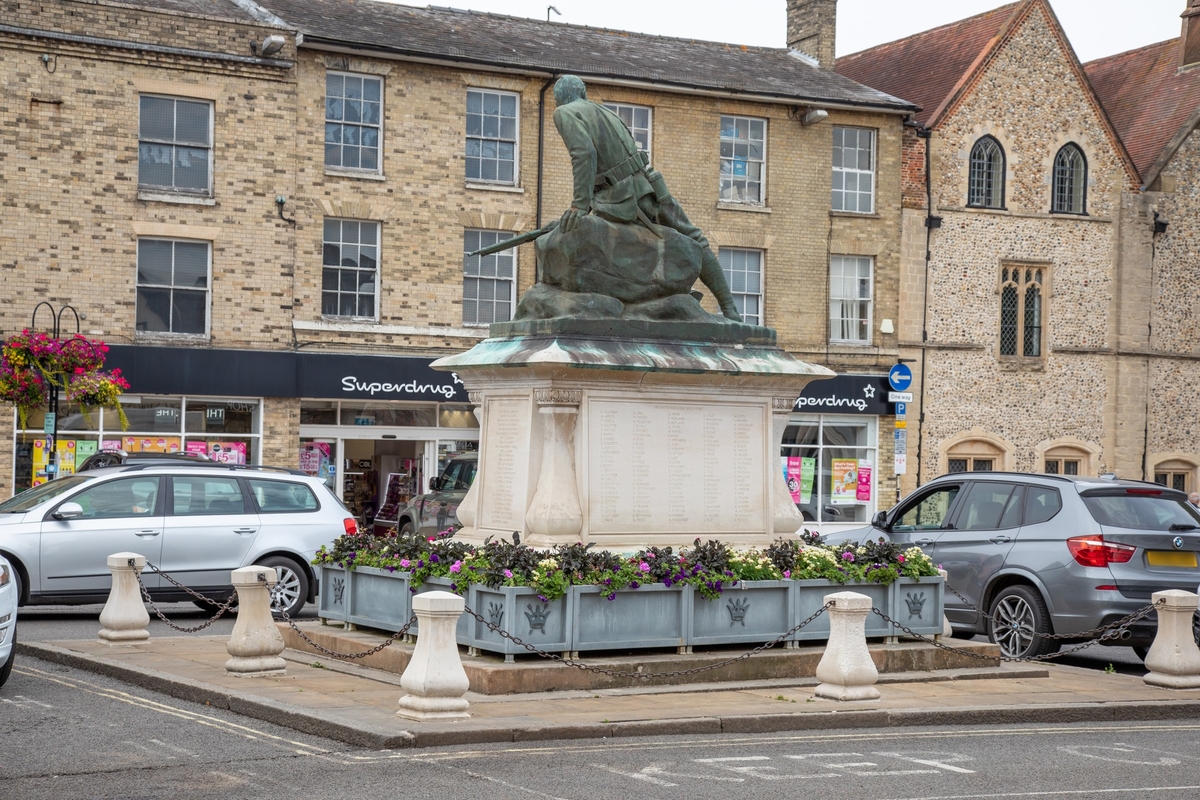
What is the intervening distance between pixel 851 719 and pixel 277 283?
1991 cm

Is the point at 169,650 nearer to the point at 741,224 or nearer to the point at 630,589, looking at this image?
the point at 630,589

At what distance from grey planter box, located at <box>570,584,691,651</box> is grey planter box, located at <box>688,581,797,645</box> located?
0.12 m

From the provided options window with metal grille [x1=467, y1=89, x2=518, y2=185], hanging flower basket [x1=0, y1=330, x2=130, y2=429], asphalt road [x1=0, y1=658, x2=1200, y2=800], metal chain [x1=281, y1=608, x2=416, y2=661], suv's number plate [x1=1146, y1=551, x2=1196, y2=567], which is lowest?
asphalt road [x1=0, y1=658, x2=1200, y2=800]

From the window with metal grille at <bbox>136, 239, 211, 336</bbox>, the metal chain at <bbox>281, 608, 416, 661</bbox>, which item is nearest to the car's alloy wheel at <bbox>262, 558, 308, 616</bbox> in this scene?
the metal chain at <bbox>281, 608, 416, 661</bbox>

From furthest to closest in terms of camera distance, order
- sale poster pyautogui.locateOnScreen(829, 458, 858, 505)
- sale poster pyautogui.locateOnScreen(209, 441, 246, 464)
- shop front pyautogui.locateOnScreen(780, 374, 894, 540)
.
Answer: sale poster pyautogui.locateOnScreen(829, 458, 858, 505) < shop front pyautogui.locateOnScreen(780, 374, 894, 540) < sale poster pyautogui.locateOnScreen(209, 441, 246, 464)

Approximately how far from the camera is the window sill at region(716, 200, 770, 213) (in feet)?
104

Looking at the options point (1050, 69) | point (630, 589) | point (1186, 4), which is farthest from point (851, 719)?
point (1186, 4)

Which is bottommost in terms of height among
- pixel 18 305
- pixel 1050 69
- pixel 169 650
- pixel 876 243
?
pixel 169 650

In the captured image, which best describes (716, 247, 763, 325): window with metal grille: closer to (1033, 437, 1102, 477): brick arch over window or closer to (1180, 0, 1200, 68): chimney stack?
(1033, 437, 1102, 477): brick arch over window

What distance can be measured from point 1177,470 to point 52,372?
24.7m

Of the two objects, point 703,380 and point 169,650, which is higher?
point 703,380

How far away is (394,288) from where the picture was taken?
29.3 meters

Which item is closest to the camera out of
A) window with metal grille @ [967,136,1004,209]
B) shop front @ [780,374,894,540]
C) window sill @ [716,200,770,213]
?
window sill @ [716,200,770,213]

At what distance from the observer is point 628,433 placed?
40.8 ft
